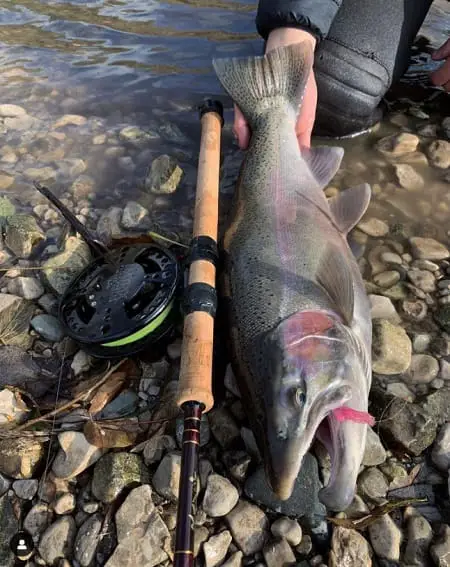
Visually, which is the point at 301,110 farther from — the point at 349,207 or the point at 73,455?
the point at 73,455

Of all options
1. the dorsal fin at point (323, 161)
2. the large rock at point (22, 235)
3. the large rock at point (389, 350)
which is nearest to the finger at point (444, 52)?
the dorsal fin at point (323, 161)

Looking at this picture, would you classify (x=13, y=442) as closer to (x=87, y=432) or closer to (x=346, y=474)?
(x=87, y=432)

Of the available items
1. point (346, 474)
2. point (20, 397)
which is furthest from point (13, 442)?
point (346, 474)

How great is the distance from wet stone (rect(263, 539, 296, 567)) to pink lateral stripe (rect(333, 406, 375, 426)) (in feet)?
1.96

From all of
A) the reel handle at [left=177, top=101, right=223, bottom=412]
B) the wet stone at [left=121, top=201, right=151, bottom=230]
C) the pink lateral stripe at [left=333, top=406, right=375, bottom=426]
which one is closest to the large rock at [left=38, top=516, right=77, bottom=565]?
the reel handle at [left=177, top=101, right=223, bottom=412]

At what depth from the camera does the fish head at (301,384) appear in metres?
2.16

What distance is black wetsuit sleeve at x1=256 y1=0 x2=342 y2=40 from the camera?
3977 mm

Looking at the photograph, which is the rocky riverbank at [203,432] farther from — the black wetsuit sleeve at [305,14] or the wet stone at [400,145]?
the black wetsuit sleeve at [305,14]

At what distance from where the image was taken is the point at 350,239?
365cm

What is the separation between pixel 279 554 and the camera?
7.49 feet

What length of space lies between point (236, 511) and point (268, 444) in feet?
1.43

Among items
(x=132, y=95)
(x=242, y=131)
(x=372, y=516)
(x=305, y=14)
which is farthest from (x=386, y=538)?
(x=132, y=95)

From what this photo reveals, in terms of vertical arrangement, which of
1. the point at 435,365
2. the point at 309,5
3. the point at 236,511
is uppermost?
the point at 309,5

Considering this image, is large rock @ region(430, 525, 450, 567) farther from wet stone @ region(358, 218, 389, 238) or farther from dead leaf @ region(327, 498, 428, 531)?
wet stone @ region(358, 218, 389, 238)
